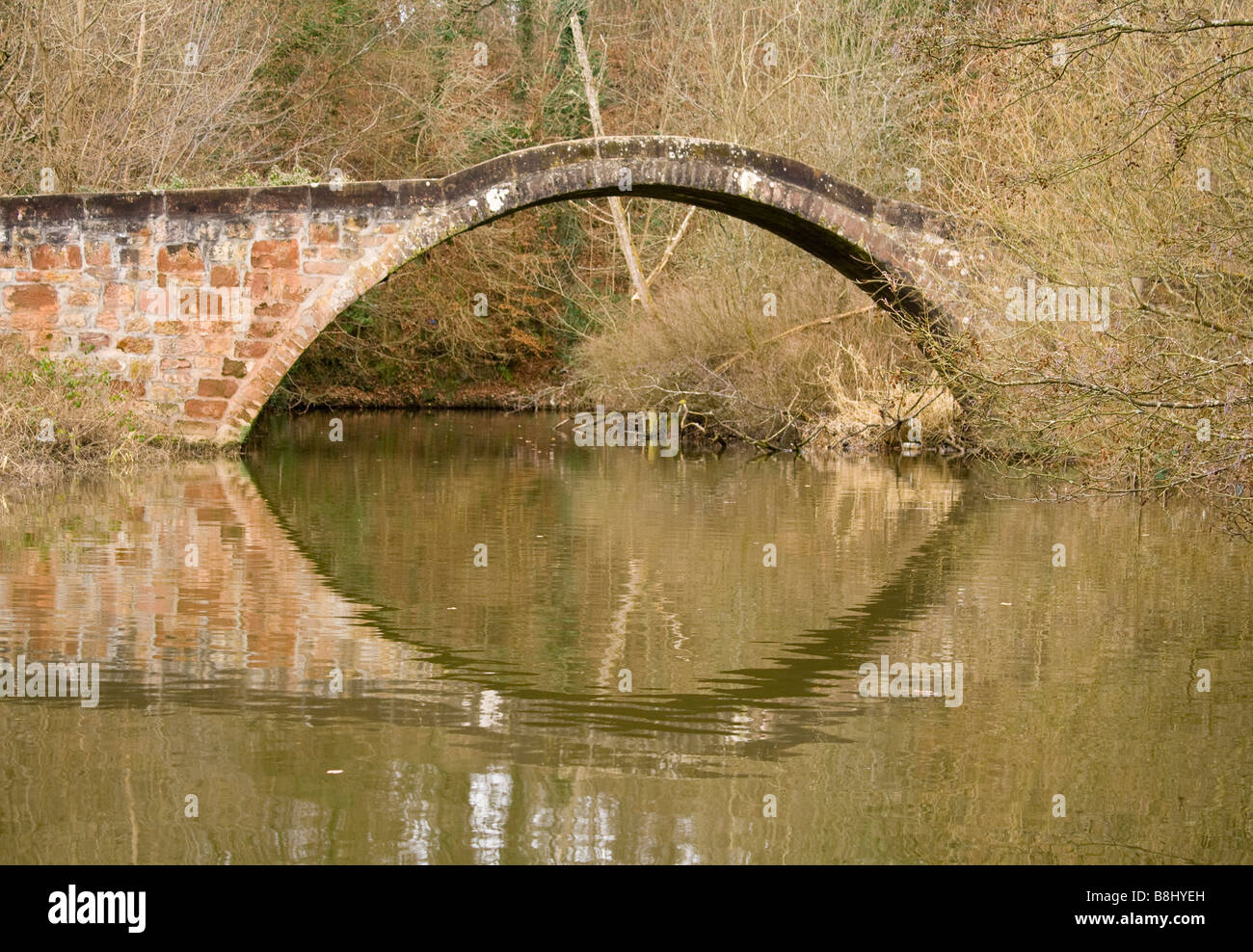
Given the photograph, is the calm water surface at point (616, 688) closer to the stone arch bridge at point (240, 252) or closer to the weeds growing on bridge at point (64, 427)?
the weeds growing on bridge at point (64, 427)

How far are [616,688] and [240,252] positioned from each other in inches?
381

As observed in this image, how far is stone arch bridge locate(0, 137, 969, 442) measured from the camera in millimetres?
14281

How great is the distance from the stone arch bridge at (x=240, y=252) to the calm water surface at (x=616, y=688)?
402cm

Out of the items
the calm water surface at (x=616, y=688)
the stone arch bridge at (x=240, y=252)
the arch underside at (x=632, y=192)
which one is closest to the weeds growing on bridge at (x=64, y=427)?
the stone arch bridge at (x=240, y=252)

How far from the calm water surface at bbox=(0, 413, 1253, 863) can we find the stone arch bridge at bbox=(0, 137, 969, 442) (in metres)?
4.02

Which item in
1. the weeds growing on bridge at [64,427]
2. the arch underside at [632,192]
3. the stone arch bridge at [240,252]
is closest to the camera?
the weeds growing on bridge at [64,427]

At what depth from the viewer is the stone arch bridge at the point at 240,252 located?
46.9 feet

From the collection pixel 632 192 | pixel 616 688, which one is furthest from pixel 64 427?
pixel 616 688

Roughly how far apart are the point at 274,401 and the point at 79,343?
896cm

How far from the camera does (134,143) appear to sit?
17.3 m

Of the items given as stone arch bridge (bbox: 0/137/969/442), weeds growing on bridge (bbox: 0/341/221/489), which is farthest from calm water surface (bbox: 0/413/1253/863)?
stone arch bridge (bbox: 0/137/969/442)

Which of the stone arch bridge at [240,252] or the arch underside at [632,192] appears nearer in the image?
the stone arch bridge at [240,252]

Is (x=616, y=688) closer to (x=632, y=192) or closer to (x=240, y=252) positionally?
(x=240, y=252)
